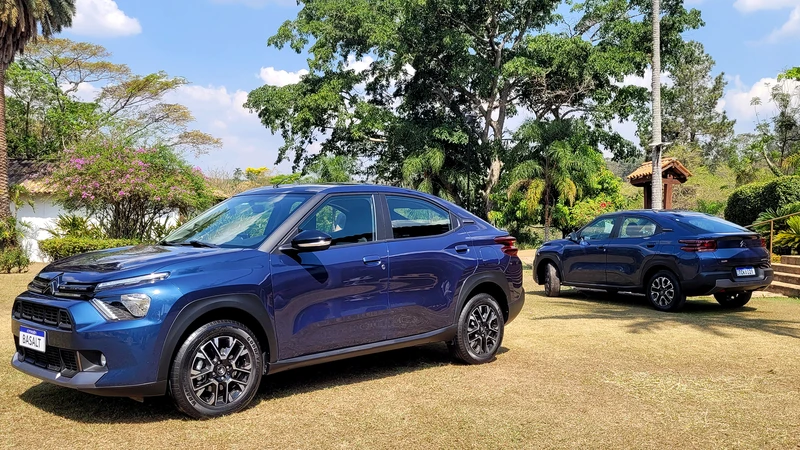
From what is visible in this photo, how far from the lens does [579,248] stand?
12.6 m

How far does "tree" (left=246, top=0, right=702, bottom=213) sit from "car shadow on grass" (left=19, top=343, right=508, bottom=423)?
22.1m

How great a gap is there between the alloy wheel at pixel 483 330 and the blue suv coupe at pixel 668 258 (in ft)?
15.8

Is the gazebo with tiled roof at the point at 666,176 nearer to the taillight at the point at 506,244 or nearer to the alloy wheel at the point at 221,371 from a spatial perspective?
the taillight at the point at 506,244

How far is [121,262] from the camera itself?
16.7 ft

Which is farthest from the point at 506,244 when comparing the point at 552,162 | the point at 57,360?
the point at 552,162

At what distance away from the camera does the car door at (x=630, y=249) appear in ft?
36.8

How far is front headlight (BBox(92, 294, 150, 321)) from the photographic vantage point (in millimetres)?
4773

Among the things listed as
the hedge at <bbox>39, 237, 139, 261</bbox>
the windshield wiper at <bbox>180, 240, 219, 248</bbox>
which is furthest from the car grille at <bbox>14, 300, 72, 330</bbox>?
the hedge at <bbox>39, 237, 139, 261</bbox>

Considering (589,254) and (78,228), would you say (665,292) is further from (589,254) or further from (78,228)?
(78,228)

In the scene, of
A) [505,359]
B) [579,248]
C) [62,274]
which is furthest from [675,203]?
[62,274]

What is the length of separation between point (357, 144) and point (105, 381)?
94.2ft

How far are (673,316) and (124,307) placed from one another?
26.7 ft

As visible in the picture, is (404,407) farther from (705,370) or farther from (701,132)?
(701,132)

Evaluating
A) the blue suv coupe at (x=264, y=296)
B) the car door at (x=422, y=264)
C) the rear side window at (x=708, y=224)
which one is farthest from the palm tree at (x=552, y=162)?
the car door at (x=422, y=264)
